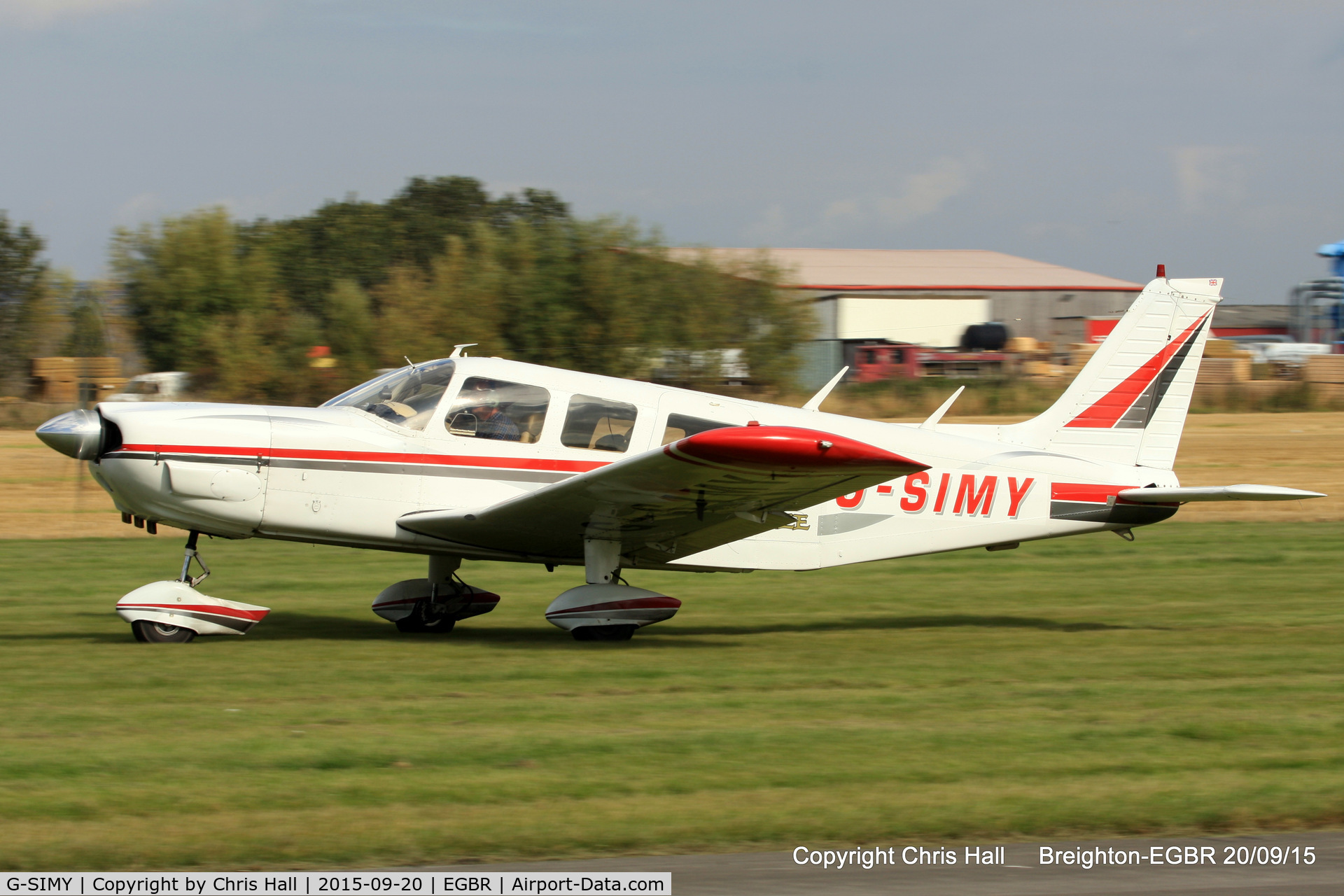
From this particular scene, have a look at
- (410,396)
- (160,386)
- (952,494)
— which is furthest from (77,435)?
(160,386)

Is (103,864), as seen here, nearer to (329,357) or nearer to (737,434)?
(737,434)

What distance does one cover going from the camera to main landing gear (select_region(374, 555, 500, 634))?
32.3 feet

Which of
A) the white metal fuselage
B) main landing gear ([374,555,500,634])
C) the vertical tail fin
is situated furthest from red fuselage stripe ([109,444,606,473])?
the vertical tail fin

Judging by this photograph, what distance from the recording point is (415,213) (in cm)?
7256

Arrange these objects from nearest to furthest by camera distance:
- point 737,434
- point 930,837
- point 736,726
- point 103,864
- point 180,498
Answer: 1. point 103,864
2. point 930,837
3. point 736,726
4. point 737,434
5. point 180,498

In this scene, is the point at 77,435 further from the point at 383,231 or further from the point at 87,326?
the point at 383,231

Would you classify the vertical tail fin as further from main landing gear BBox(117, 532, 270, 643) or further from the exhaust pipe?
the exhaust pipe

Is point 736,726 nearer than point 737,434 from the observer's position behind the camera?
Yes

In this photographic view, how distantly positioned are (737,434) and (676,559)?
8.53 feet

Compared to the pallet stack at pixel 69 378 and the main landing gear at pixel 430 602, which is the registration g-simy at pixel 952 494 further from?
the pallet stack at pixel 69 378

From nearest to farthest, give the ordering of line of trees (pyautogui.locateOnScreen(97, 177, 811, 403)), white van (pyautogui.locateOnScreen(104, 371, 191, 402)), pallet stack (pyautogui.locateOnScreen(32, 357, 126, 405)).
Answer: pallet stack (pyautogui.locateOnScreen(32, 357, 126, 405)) → white van (pyautogui.locateOnScreen(104, 371, 191, 402)) → line of trees (pyautogui.locateOnScreen(97, 177, 811, 403))

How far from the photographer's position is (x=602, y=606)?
29.7ft

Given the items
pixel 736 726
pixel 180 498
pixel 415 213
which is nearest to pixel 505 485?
pixel 180 498

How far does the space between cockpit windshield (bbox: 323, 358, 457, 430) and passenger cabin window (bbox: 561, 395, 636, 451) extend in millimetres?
925
